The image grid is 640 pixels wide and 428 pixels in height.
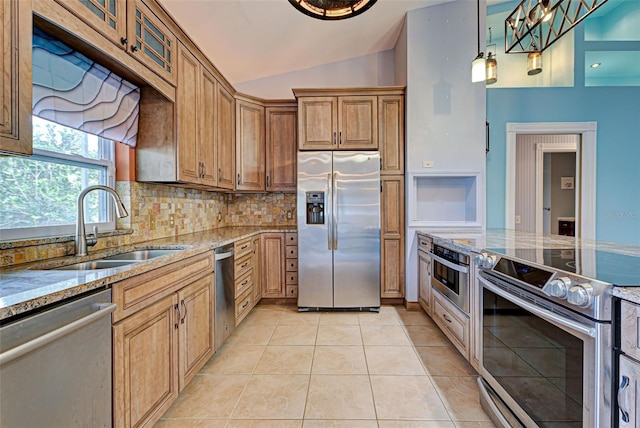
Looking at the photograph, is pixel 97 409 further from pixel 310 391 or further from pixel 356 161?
pixel 356 161

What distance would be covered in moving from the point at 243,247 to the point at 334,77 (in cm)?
275

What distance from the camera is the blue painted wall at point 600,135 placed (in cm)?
354

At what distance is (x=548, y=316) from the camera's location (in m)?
1.12

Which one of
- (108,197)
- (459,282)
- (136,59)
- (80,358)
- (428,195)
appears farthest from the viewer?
(428,195)

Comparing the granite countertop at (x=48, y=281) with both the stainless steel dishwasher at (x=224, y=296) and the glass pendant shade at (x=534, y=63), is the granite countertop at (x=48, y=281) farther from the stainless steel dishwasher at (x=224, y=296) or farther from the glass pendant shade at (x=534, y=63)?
the glass pendant shade at (x=534, y=63)

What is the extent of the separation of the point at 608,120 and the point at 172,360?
5353 millimetres

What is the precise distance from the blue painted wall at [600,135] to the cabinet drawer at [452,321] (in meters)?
1.60

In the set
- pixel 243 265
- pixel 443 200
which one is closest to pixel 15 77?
pixel 243 265

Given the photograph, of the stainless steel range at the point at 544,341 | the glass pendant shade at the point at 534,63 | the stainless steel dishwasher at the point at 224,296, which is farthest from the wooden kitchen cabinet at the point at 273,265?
the glass pendant shade at the point at 534,63

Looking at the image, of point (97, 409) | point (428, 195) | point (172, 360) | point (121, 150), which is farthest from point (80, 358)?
point (428, 195)

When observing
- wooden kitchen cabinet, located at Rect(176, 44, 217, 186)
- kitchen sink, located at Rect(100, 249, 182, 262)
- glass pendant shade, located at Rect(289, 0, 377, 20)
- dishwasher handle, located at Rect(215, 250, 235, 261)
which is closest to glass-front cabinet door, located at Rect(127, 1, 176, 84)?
wooden kitchen cabinet, located at Rect(176, 44, 217, 186)

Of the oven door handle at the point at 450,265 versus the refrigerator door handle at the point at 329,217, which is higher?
the refrigerator door handle at the point at 329,217

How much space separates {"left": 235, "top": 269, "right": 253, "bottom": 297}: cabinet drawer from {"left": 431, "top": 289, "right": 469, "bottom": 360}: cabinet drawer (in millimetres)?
1876

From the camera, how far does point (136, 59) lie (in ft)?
5.66
